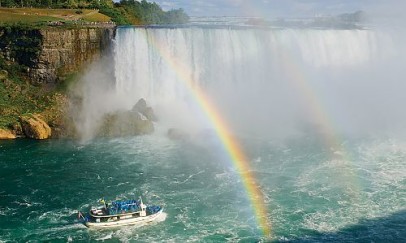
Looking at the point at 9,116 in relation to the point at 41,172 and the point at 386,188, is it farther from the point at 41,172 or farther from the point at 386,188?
the point at 386,188

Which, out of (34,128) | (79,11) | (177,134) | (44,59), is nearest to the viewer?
(34,128)

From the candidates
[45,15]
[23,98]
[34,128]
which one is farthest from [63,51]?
[45,15]

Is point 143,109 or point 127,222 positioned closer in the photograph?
point 127,222

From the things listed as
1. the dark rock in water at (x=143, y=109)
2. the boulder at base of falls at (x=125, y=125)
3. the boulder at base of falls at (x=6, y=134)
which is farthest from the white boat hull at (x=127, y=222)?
the dark rock in water at (x=143, y=109)

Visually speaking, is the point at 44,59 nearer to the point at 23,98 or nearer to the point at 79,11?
the point at 23,98

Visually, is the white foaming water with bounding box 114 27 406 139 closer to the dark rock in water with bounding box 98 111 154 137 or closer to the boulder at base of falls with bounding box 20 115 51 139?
the dark rock in water with bounding box 98 111 154 137

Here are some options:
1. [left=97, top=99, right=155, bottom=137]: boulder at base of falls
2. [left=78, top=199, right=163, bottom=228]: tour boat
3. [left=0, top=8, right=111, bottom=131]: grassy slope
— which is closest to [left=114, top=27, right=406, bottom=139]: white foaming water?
[left=97, top=99, right=155, bottom=137]: boulder at base of falls
